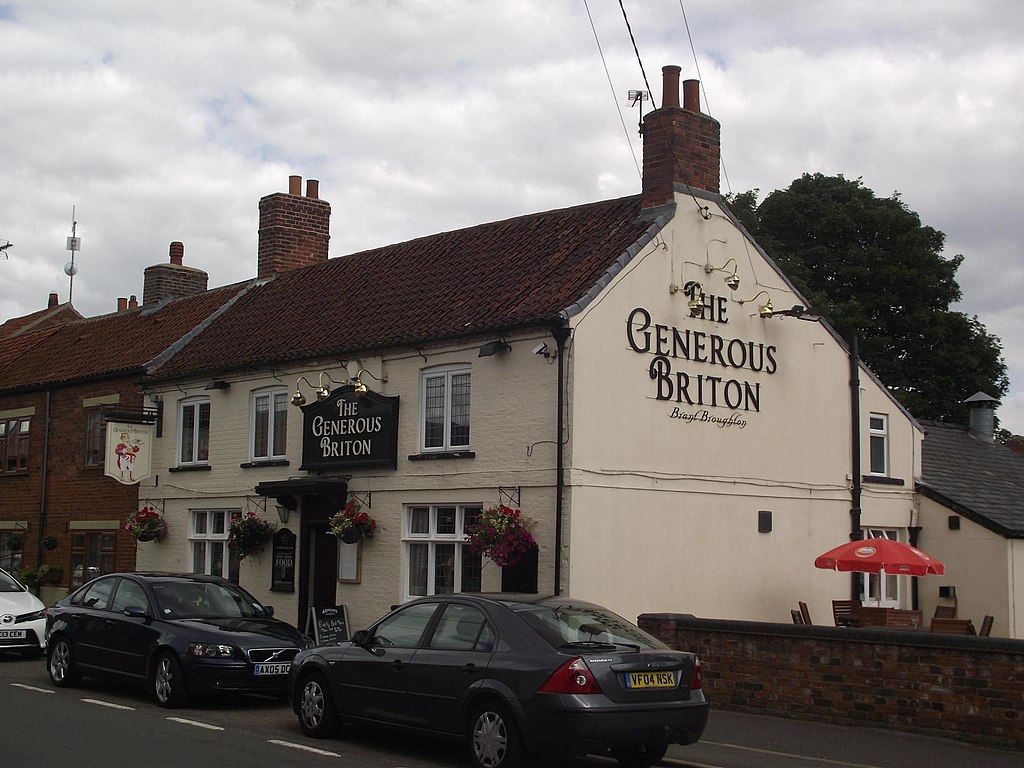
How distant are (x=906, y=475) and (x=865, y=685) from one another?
416 inches

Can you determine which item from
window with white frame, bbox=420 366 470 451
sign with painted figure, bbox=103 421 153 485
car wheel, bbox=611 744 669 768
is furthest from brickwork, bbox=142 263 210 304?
car wheel, bbox=611 744 669 768

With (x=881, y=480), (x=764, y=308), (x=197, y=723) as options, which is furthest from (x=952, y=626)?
(x=197, y=723)

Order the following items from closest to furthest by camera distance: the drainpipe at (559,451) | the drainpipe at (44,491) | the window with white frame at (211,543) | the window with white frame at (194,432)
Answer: the drainpipe at (559,451)
the window with white frame at (211,543)
the window with white frame at (194,432)
the drainpipe at (44,491)

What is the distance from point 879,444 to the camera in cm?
2244

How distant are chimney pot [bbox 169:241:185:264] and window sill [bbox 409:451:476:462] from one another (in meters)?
15.7

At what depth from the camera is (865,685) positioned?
12922 mm

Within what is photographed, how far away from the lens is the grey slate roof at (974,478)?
2186 cm

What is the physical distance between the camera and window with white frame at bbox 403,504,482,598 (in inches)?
711

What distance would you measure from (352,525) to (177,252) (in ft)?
51.8

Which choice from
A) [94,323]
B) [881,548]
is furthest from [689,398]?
[94,323]

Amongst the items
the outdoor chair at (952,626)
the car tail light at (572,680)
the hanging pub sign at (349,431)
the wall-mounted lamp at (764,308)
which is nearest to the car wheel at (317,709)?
the car tail light at (572,680)

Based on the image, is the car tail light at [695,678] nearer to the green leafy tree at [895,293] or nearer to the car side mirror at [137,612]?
the car side mirror at [137,612]

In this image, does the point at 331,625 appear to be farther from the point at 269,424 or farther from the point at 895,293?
the point at 895,293

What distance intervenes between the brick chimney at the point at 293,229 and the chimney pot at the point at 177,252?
457cm
